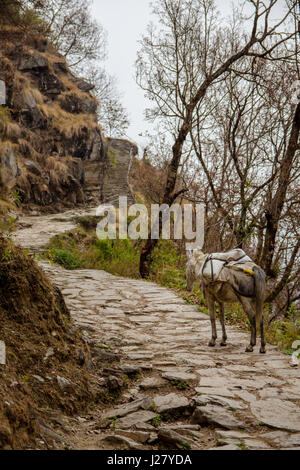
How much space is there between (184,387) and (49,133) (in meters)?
20.2

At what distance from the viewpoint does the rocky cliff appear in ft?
62.7

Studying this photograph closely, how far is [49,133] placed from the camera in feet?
71.8

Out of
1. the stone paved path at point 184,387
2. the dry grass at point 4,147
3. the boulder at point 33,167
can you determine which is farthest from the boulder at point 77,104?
the stone paved path at point 184,387

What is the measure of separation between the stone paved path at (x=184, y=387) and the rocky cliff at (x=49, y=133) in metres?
11.6

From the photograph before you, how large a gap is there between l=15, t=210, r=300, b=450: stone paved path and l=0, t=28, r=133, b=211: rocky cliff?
11.6 metres

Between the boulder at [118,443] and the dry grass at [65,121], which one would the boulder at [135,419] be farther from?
the dry grass at [65,121]

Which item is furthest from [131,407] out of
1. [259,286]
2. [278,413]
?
[259,286]

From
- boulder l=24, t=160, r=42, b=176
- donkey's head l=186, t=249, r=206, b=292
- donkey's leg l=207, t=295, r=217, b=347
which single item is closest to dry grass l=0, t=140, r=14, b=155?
boulder l=24, t=160, r=42, b=176

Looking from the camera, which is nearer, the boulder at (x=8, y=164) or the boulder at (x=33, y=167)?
the boulder at (x=8, y=164)

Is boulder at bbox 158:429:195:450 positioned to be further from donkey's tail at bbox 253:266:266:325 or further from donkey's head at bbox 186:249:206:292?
donkey's head at bbox 186:249:206:292

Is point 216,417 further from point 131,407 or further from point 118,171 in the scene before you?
point 118,171

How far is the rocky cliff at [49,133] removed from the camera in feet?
62.7

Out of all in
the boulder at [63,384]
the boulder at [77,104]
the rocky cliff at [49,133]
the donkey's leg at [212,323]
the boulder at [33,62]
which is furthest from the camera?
the boulder at [77,104]
